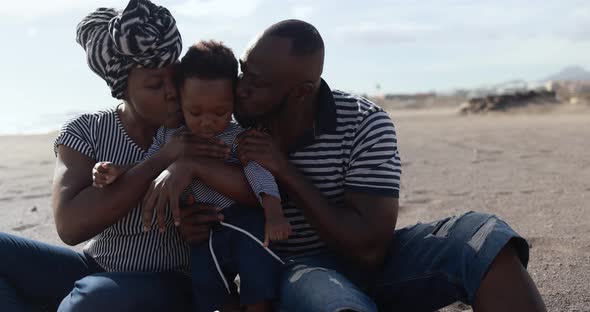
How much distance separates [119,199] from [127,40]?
647 millimetres

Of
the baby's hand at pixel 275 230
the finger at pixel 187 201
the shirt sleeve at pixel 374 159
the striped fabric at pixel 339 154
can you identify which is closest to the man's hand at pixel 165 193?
the finger at pixel 187 201

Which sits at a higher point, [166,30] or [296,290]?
[166,30]

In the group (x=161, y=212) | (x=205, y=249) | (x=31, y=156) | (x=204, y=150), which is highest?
(x=204, y=150)

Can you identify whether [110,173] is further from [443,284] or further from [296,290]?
[443,284]

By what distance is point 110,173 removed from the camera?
292 cm

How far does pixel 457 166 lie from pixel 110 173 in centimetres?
735

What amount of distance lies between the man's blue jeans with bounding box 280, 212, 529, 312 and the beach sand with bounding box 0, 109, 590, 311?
1.19m

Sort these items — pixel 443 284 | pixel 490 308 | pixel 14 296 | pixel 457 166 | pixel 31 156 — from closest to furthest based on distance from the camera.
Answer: pixel 490 308 < pixel 443 284 < pixel 14 296 < pixel 457 166 < pixel 31 156

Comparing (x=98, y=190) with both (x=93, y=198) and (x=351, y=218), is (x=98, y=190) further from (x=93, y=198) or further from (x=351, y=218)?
(x=351, y=218)

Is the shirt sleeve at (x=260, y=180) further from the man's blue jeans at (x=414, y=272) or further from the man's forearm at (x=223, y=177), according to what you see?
the man's blue jeans at (x=414, y=272)

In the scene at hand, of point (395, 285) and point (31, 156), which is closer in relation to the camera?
point (395, 285)

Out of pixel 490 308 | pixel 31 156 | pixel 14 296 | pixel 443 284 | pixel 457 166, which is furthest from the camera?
pixel 31 156

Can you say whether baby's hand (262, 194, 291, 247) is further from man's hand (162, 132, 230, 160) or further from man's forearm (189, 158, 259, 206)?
man's hand (162, 132, 230, 160)

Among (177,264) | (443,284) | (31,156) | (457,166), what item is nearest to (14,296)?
(177,264)
